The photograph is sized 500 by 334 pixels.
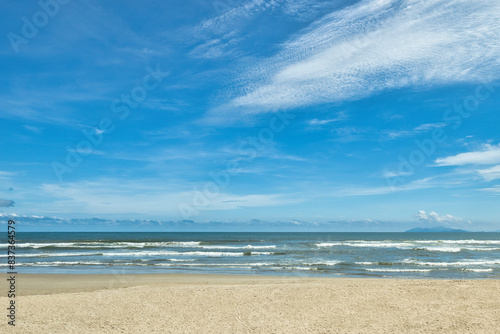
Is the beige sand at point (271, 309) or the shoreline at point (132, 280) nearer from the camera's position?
the beige sand at point (271, 309)

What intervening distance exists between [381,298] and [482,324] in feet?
10.5

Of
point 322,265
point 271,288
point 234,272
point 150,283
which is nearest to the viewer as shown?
point 271,288

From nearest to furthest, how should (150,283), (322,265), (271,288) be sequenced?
(271,288) → (150,283) → (322,265)

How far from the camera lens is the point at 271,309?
10938 millimetres

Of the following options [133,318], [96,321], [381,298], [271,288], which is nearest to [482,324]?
[381,298]

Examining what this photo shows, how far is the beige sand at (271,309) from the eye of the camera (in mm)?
9094

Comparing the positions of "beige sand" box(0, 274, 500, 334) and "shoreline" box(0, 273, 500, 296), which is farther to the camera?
"shoreline" box(0, 273, 500, 296)

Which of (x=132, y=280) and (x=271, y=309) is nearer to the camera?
(x=271, y=309)

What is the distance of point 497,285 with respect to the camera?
1440 centimetres

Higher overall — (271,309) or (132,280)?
(271,309)

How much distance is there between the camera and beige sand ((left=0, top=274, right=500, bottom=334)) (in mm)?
9094

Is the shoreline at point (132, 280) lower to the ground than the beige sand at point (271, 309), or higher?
lower

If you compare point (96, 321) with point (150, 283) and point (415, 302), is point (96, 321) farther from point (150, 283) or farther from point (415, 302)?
point (415, 302)

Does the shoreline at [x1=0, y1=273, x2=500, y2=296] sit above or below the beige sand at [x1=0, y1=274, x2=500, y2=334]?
below
